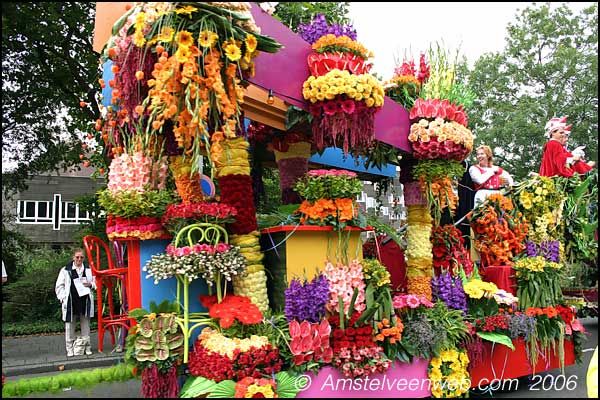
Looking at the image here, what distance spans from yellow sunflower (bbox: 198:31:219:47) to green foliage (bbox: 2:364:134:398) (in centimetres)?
264

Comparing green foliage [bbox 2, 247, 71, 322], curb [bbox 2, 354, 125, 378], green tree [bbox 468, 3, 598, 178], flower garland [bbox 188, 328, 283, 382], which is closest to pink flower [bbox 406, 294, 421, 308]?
flower garland [bbox 188, 328, 283, 382]

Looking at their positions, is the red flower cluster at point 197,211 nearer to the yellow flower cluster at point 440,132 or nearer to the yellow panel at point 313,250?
the yellow panel at point 313,250

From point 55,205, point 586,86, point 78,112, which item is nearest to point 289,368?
point 78,112

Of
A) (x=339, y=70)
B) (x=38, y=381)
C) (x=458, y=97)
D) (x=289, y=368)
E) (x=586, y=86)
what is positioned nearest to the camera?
(x=38, y=381)

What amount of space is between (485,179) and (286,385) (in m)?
4.59

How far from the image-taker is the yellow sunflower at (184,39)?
3941 mm

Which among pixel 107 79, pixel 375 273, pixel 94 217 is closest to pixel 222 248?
pixel 375 273

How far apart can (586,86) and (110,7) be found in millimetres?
19487

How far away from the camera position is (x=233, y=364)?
4246 millimetres

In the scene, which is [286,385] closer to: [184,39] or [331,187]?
[331,187]

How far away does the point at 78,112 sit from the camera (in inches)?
469

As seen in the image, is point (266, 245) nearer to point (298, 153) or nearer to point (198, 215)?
point (198, 215)

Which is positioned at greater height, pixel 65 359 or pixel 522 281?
pixel 522 281

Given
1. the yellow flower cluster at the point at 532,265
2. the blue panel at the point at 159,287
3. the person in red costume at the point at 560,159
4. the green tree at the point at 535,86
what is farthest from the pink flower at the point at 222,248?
the green tree at the point at 535,86
